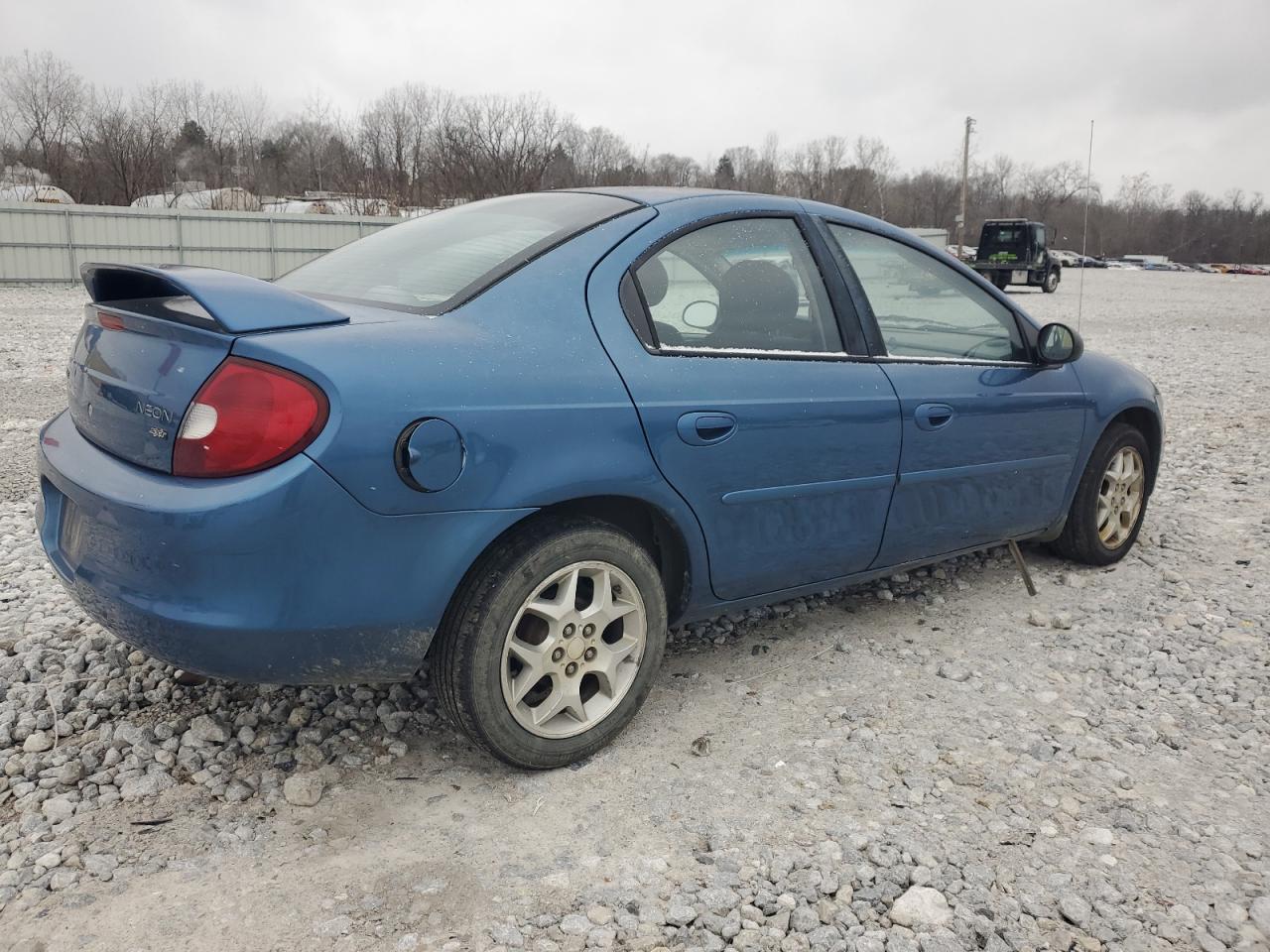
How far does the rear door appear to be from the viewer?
2.74 m

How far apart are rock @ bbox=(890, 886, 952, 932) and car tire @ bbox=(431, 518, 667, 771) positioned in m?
0.90

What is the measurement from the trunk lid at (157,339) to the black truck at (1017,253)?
3090 centimetres

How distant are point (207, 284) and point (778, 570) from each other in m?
1.79

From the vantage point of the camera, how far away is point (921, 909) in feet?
7.14

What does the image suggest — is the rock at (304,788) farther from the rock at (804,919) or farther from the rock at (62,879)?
the rock at (804,919)

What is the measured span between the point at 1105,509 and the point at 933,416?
1.55 metres

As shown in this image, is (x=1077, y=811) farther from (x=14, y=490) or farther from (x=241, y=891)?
(x=14, y=490)

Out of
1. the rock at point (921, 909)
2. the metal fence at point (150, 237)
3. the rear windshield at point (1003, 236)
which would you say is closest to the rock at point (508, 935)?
the rock at point (921, 909)

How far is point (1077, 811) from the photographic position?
101 inches

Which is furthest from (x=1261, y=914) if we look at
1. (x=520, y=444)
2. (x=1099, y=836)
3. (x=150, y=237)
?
(x=150, y=237)

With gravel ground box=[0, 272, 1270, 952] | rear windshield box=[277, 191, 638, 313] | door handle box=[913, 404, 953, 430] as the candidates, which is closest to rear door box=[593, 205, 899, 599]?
door handle box=[913, 404, 953, 430]

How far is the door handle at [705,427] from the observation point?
8.90 feet

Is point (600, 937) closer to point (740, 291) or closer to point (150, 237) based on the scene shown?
point (740, 291)

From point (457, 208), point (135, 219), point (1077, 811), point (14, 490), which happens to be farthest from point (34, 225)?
point (1077, 811)
